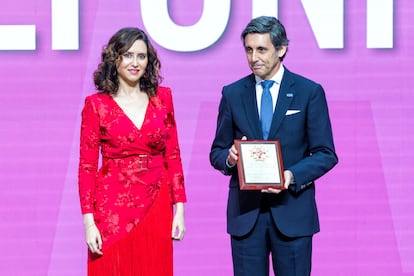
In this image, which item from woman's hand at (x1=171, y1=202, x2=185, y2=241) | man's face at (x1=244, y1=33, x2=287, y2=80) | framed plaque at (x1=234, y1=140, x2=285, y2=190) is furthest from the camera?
woman's hand at (x1=171, y1=202, x2=185, y2=241)

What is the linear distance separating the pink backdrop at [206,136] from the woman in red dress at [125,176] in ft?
3.69

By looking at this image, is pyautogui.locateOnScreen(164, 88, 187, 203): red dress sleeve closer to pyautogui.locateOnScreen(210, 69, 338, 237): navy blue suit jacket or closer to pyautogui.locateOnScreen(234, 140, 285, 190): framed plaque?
pyautogui.locateOnScreen(210, 69, 338, 237): navy blue suit jacket

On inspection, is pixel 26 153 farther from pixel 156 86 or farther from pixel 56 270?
pixel 156 86

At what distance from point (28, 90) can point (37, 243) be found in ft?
2.52

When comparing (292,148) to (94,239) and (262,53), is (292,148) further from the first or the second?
(94,239)

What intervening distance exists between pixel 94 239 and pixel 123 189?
0.69ft

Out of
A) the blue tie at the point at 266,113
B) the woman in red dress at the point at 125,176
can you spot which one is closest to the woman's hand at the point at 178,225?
the woman in red dress at the point at 125,176

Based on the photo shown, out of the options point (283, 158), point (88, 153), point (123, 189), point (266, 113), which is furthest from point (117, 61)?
point (283, 158)

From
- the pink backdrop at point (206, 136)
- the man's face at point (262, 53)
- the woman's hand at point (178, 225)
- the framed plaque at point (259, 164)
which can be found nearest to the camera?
the framed plaque at point (259, 164)

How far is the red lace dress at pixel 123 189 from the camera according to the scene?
3270 millimetres

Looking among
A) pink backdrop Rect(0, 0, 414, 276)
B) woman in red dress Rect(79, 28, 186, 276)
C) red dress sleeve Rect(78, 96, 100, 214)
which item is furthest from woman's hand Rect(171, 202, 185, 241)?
pink backdrop Rect(0, 0, 414, 276)

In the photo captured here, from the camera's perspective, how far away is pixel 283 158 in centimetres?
326

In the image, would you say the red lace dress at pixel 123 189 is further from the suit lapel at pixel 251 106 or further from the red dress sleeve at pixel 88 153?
the suit lapel at pixel 251 106

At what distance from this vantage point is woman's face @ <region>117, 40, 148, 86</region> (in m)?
3.29
